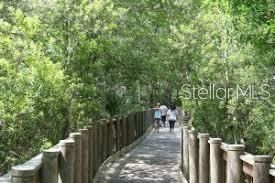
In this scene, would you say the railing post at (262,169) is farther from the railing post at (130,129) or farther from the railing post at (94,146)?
the railing post at (130,129)

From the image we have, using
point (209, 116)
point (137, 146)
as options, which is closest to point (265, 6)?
point (209, 116)

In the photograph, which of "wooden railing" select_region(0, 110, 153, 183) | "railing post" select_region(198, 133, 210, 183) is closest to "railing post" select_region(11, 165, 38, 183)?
"wooden railing" select_region(0, 110, 153, 183)

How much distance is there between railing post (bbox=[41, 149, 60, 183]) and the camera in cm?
525

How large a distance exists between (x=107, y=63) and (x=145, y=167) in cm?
453

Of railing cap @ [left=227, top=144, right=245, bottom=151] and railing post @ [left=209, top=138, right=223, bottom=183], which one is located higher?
railing cap @ [left=227, top=144, right=245, bottom=151]

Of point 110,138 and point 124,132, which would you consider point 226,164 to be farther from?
point 124,132

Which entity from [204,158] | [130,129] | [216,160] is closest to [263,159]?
[216,160]

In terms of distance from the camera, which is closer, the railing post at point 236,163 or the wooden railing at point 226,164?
the wooden railing at point 226,164

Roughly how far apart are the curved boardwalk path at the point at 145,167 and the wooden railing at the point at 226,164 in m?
2.27

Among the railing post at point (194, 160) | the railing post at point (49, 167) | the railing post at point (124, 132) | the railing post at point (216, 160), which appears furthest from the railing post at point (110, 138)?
the railing post at point (49, 167)

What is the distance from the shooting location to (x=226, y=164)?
702cm

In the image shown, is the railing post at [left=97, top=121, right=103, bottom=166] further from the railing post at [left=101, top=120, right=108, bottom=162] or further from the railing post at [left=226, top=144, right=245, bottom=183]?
the railing post at [left=226, top=144, right=245, bottom=183]

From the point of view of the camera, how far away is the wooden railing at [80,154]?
4825 mm

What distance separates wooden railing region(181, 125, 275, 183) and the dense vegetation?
2497 millimetres
